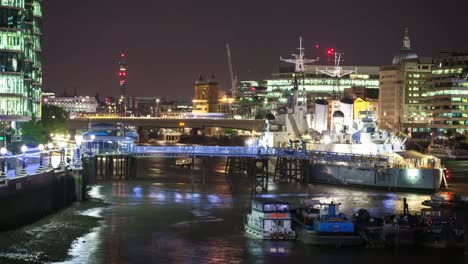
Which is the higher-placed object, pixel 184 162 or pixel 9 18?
pixel 9 18

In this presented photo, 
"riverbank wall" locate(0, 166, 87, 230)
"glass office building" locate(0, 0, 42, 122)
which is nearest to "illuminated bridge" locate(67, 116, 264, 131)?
"glass office building" locate(0, 0, 42, 122)

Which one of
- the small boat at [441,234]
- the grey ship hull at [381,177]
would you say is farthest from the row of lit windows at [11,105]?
the small boat at [441,234]

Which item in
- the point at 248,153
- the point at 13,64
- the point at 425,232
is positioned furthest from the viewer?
the point at 13,64

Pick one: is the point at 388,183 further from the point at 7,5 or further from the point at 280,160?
the point at 7,5

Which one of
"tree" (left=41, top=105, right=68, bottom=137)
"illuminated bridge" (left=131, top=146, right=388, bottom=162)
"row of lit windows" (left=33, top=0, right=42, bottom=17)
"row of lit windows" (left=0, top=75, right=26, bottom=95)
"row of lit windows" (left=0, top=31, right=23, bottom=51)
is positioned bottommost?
"illuminated bridge" (left=131, top=146, right=388, bottom=162)

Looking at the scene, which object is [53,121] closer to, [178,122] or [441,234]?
[178,122]

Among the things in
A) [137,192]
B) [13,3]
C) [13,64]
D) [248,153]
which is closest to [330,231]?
[137,192]

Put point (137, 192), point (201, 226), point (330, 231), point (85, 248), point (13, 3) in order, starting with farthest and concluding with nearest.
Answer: point (13, 3) < point (137, 192) < point (201, 226) < point (330, 231) < point (85, 248)

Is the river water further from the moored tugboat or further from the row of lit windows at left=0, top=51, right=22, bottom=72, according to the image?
the row of lit windows at left=0, top=51, right=22, bottom=72

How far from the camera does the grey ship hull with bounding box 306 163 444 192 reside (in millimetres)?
88750

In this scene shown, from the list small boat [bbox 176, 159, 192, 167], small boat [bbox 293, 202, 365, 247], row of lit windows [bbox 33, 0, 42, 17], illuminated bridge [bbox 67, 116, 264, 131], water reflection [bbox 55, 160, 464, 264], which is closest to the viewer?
water reflection [bbox 55, 160, 464, 264]

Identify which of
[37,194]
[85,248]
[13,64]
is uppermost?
[13,64]

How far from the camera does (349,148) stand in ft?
340

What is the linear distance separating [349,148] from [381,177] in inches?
463
